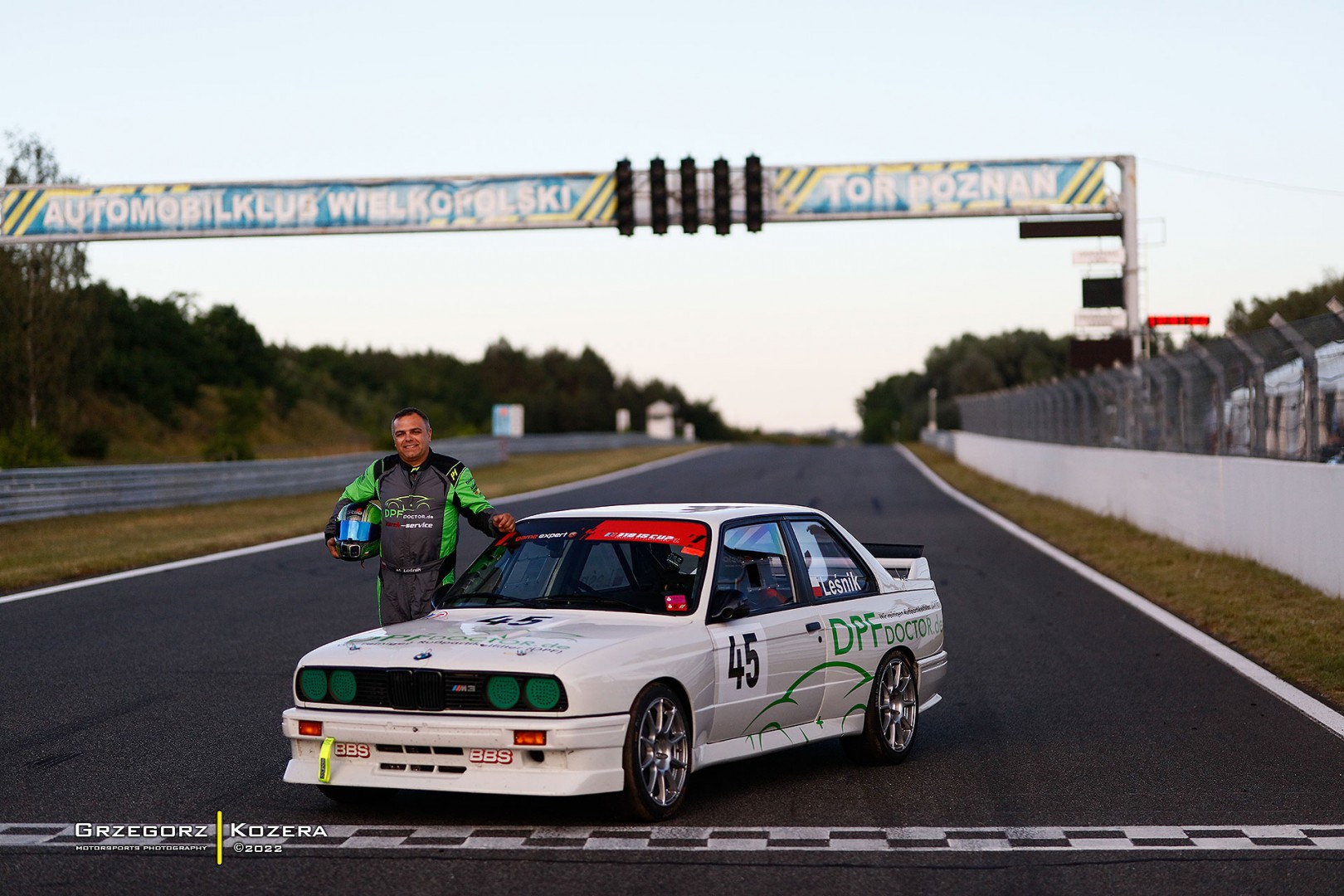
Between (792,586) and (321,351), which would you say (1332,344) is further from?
(321,351)

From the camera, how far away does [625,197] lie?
1113 inches

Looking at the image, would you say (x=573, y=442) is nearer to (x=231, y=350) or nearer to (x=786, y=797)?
(x=231, y=350)

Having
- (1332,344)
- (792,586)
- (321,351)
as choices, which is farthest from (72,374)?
(321,351)

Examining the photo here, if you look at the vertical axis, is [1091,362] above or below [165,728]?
above

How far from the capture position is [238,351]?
256 ft

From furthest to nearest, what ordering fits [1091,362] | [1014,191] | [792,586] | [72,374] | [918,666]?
[72,374] < [1091,362] < [1014,191] < [918,666] < [792,586]

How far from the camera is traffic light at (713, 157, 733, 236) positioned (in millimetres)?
27734

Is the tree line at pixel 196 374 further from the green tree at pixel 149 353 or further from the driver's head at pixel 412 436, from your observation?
the driver's head at pixel 412 436

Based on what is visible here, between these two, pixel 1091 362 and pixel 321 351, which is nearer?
pixel 1091 362

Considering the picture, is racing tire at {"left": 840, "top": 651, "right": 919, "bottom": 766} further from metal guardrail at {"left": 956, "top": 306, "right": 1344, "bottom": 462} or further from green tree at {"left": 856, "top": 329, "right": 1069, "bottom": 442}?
green tree at {"left": 856, "top": 329, "right": 1069, "bottom": 442}

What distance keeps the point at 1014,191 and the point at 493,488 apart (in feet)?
47.3

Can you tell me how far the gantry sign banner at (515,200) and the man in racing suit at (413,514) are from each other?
20.9m

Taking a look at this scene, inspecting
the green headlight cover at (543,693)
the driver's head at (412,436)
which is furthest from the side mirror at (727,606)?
the driver's head at (412,436)

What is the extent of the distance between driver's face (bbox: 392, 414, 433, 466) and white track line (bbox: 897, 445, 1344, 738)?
16.1ft
